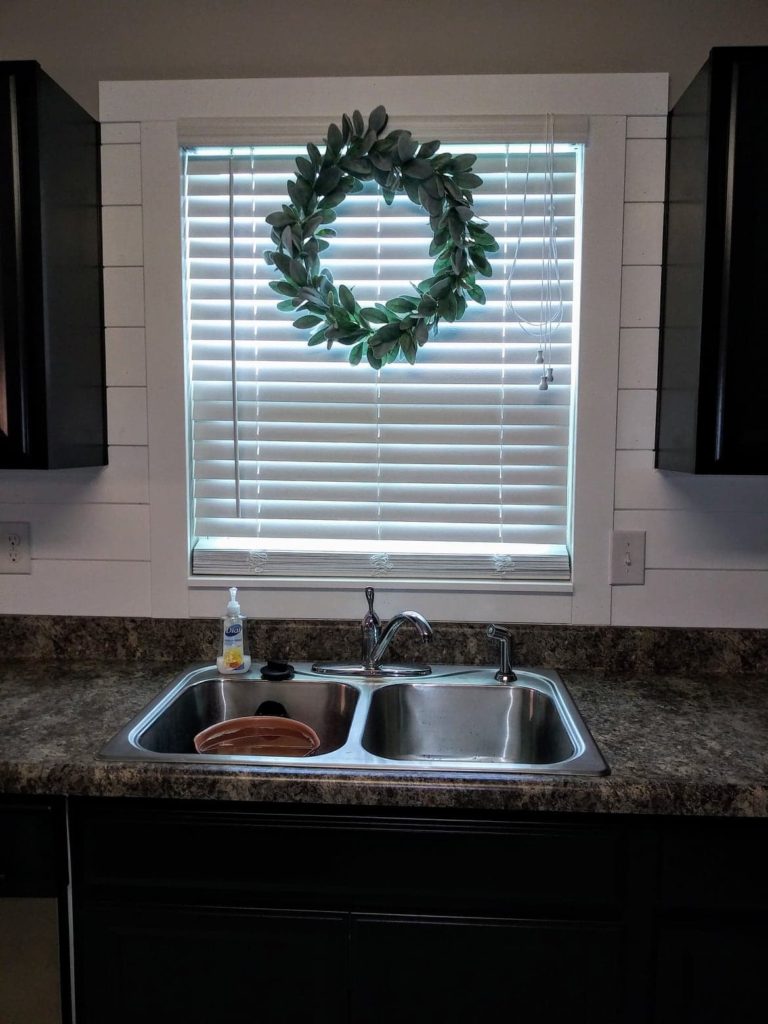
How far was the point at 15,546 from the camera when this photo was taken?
1.91m

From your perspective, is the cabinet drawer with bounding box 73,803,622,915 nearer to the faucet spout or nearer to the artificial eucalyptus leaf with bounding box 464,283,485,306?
the faucet spout

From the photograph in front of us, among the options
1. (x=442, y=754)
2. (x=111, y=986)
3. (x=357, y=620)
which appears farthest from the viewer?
(x=357, y=620)

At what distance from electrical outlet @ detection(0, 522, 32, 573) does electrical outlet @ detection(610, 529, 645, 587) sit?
144cm

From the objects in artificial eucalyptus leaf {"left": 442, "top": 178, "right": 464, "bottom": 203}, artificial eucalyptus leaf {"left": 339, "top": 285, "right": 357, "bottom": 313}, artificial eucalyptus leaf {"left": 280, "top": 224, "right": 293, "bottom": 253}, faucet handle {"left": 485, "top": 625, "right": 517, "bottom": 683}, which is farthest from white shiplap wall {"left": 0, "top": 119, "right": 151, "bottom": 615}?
faucet handle {"left": 485, "top": 625, "right": 517, "bottom": 683}

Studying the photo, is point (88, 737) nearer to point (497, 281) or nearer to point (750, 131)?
point (497, 281)

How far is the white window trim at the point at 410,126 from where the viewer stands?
177 cm

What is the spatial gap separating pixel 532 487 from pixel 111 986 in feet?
4.40

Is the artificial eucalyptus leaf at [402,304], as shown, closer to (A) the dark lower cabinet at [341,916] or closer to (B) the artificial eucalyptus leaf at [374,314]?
(B) the artificial eucalyptus leaf at [374,314]

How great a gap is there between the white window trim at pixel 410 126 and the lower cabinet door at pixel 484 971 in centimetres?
74

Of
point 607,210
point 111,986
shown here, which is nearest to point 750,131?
point 607,210

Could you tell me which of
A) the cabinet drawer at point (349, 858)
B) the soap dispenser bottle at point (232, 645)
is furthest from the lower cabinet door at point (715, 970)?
the soap dispenser bottle at point (232, 645)

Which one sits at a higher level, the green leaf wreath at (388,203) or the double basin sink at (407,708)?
the green leaf wreath at (388,203)

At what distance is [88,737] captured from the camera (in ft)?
4.63

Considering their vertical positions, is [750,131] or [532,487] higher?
[750,131]
